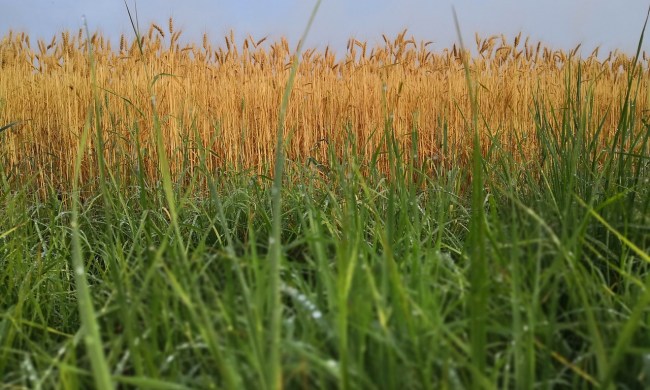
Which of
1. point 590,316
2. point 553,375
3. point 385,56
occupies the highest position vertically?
point 385,56

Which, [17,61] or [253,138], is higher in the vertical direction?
[17,61]

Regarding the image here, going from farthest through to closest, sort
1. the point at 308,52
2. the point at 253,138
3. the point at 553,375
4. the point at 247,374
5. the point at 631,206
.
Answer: the point at 308,52 < the point at 253,138 < the point at 631,206 < the point at 553,375 < the point at 247,374

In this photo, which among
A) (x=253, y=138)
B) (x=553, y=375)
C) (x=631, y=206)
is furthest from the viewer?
(x=253, y=138)

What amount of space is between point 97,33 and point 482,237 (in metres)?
4.12

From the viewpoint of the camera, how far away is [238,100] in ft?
12.1

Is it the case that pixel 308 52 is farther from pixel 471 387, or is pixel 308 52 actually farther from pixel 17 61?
pixel 471 387

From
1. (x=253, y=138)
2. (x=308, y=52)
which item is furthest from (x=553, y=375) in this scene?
(x=308, y=52)

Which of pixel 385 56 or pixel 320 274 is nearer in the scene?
pixel 320 274

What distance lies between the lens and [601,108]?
4.44m

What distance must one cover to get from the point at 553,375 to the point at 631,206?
56cm

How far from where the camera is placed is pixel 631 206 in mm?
1326

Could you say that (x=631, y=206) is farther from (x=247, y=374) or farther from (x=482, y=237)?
(x=247, y=374)

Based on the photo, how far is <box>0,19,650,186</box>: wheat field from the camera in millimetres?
3473

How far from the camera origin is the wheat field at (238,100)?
347 cm
